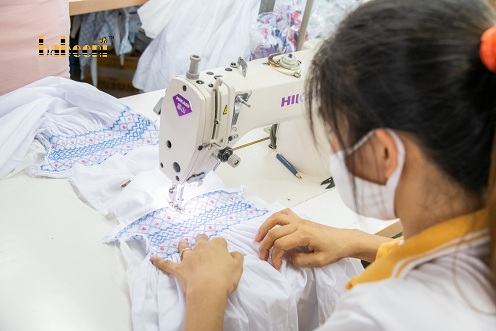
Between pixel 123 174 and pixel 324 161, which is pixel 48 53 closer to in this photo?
pixel 123 174

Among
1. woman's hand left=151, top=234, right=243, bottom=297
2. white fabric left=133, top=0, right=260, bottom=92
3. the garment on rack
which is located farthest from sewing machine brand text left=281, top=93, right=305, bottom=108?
the garment on rack

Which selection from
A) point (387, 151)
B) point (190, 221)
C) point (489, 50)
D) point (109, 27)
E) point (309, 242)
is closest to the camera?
point (489, 50)

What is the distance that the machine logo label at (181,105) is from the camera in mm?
1101

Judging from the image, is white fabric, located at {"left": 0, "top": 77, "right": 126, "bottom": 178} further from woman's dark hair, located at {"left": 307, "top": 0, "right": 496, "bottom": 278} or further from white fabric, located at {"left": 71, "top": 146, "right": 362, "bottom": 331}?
woman's dark hair, located at {"left": 307, "top": 0, "right": 496, "bottom": 278}

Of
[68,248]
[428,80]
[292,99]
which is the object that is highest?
[428,80]

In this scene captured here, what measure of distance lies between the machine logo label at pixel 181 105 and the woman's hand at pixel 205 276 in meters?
0.30

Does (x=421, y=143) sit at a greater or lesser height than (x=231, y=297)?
greater

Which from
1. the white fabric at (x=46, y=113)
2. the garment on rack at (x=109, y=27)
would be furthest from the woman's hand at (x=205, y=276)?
the garment on rack at (x=109, y=27)

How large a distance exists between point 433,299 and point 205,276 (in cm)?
52

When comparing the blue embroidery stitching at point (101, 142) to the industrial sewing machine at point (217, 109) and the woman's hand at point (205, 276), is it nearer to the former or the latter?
the industrial sewing machine at point (217, 109)

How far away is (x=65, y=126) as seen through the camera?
150cm

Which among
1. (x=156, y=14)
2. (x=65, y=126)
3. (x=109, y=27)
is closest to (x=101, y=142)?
(x=65, y=126)

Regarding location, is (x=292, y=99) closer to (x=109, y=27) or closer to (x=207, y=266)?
(x=207, y=266)

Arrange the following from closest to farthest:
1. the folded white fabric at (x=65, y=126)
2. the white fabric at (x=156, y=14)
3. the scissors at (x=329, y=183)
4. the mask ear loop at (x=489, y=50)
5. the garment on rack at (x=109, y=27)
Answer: the mask ear loop at (x=489, y=50) < the folded white fabric at (x=65, y=126) < the scissors at (x=329, y=183) < the white fabric at (x=156, y=14) < the garment on rack at (x=109, y=27)
